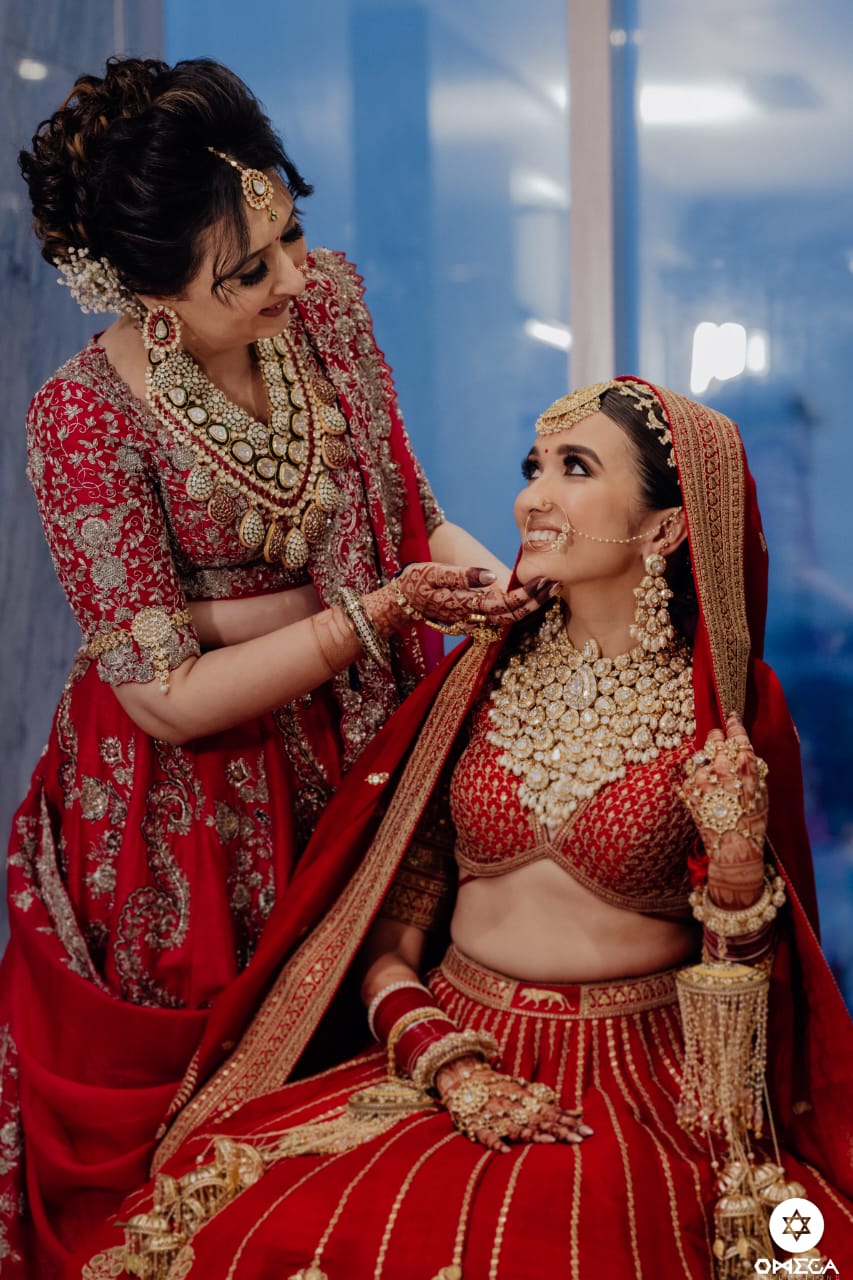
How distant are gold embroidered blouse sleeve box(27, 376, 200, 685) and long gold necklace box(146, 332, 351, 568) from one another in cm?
9

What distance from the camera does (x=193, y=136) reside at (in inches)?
71.7

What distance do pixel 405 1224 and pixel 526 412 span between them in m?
1.88

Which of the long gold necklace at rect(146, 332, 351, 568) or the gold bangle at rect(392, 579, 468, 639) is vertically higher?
the long gold necklace at rect(146, 332, 351, 568)

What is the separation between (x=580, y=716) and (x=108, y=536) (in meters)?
0.69

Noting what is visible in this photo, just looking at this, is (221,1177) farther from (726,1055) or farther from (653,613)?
(653,613)

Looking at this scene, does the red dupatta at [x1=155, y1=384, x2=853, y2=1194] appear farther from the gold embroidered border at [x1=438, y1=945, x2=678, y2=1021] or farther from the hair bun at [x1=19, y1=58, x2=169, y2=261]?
the hair bun at [x1=19, y1=58, x2=169, y2=261]

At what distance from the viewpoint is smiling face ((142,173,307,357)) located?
186cm

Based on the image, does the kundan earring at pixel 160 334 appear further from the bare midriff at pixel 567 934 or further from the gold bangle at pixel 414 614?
the bare midriff at pixel 567 934

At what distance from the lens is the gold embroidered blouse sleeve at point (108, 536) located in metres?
1.89

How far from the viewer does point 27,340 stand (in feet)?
9.00

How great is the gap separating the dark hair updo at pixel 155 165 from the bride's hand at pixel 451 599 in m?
0.49

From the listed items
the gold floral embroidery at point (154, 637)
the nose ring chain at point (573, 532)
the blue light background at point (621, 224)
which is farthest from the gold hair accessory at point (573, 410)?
the blue light background at point (621, 224)

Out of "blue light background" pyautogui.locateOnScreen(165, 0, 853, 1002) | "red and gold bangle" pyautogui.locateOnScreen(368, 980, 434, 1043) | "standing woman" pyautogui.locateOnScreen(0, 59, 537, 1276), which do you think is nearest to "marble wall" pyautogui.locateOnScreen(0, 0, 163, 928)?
"blue light background" pyautogui.locateOnScreen(165, 0, 853, 1002)

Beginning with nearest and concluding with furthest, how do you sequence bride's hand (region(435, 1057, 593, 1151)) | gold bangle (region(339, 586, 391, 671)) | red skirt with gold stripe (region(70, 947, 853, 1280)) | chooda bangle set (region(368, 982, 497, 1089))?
1. red skirt with gold stripe (region(70, 947, 853, 1280))
2. bride's hand (region(435, 1057, 593, 1151))
3. chooda bangle set (region(368, 982, 497, 1089))
4. gold bangle (region(339, 586, 391, 671))
